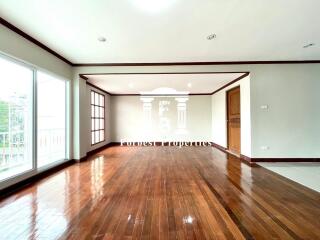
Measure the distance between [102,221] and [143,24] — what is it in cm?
300

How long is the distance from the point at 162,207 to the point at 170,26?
289 cm

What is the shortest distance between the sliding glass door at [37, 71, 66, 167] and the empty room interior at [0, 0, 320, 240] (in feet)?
0.12

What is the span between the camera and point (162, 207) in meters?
2.89

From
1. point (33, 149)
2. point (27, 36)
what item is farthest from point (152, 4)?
point (33, 149)

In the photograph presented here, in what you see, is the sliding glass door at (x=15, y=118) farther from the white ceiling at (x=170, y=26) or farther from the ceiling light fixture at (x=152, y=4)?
the ceiling light fixture at (x=152, y=4)

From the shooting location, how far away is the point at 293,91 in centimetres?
579

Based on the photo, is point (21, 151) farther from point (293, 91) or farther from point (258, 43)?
point (293, 91)

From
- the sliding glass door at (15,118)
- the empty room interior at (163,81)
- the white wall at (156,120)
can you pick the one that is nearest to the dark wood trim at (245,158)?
the empty room interior at (163,81)

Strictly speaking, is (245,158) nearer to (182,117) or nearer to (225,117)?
(225,117)

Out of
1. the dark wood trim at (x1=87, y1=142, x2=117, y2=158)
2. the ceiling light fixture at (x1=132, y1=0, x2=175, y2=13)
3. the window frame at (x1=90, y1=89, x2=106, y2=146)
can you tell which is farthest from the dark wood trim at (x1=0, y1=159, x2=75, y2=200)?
the ceiling light fixture at (x1=132, y1=0, x2=175, y2=13)

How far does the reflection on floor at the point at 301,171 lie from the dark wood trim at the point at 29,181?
5.16 metres

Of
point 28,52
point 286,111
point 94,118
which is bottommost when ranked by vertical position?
point 94,118

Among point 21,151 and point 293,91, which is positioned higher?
point 293,91

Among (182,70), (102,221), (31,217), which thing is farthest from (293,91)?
(31,217)
